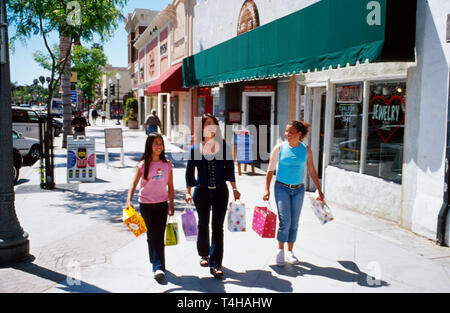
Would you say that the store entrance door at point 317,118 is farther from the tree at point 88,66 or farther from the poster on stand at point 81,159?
the tree at point 88,66

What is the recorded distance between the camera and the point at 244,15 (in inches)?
504

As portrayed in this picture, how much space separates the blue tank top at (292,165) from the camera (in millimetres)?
5016

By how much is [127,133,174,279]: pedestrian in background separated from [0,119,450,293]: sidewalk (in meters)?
0.33

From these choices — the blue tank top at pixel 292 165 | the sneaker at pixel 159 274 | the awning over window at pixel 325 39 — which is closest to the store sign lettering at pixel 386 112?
the awning over window at pixel 325 39

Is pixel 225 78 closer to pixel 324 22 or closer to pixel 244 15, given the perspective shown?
pixel 244 15

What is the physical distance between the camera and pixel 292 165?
5.02 meters

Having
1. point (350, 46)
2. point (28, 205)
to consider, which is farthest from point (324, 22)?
point (28, 205)

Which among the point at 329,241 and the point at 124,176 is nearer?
the point at 329,241

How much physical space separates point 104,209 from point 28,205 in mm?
1568

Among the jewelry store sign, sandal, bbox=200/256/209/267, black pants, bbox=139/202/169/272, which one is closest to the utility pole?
the jewelry store sign

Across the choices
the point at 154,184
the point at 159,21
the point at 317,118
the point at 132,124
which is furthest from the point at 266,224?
the point at 132,124

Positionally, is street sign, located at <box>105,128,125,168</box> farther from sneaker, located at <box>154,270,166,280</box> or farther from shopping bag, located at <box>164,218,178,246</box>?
sneaker, located at <box>154,270,166,280</box>

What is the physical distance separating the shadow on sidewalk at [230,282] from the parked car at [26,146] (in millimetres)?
11249
